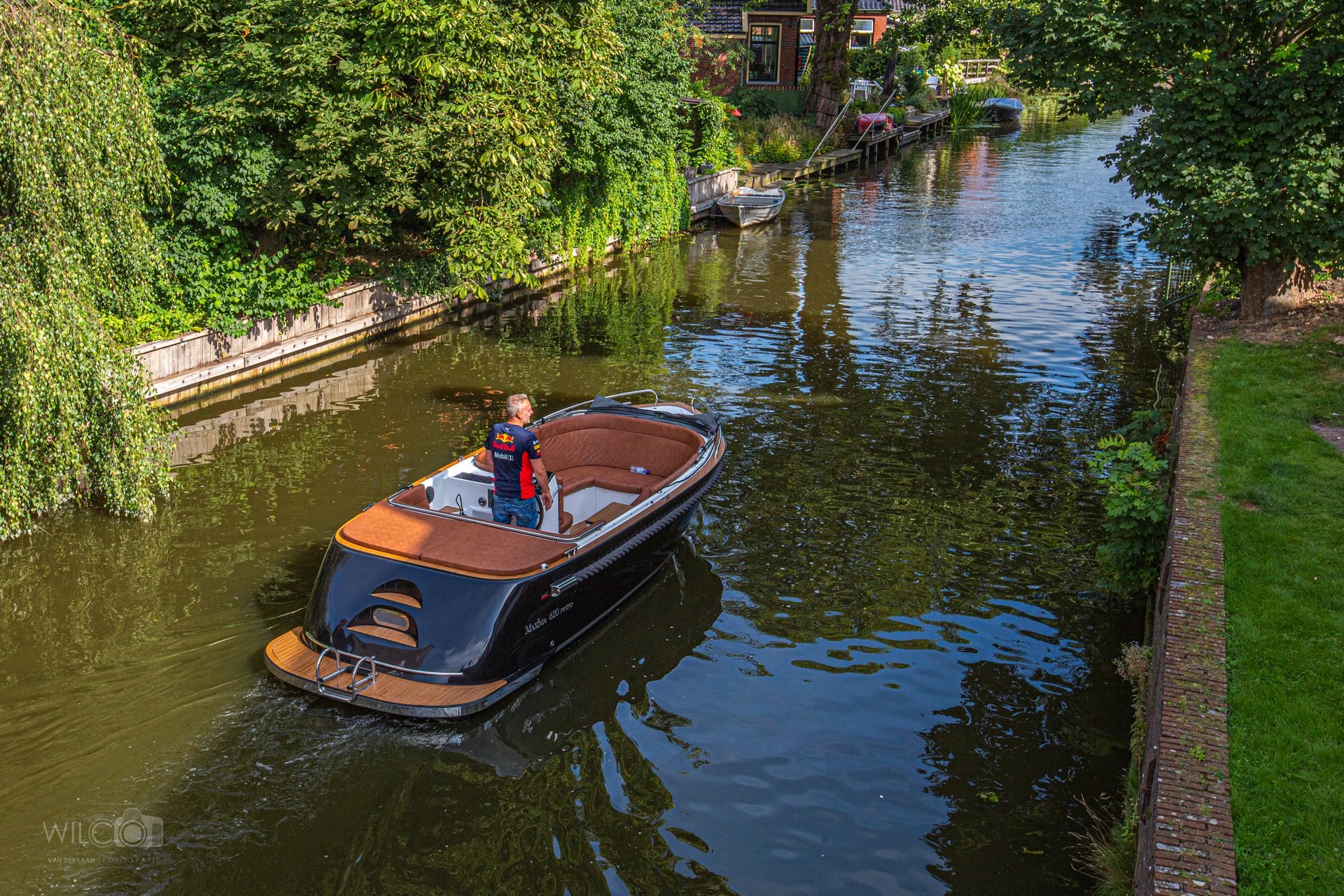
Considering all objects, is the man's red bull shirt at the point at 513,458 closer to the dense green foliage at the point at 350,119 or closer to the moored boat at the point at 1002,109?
the dense green foliage at the point at 350,119

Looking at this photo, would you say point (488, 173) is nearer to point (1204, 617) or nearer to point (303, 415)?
point (303, 415)

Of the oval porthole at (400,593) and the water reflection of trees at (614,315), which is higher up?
the oval porthole at (400,593)

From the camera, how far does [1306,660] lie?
776cm

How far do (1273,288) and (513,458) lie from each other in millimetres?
13268

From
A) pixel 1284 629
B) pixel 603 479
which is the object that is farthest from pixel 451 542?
pixel 1284 629

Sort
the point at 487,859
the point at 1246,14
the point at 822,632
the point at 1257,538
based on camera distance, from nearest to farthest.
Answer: the point at 487,859, the point at 1257,538, the point at 822,632, the point at 1246,14

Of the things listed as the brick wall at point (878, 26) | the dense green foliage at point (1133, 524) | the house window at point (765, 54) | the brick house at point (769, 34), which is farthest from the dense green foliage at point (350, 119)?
the brick wall at point (878, 26)

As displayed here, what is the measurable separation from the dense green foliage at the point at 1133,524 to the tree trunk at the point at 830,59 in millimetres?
38478

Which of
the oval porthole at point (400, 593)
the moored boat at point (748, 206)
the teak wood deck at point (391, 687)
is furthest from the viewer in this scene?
the moored boat at point (748, 206)

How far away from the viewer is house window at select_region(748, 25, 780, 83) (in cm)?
6038

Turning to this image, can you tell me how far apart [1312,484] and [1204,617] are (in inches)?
138

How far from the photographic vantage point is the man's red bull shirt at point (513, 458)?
9.95 m

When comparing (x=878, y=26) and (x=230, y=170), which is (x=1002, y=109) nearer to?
(x=878, y=26)

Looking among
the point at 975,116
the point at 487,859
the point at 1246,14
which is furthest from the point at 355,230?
the point at 975,116
